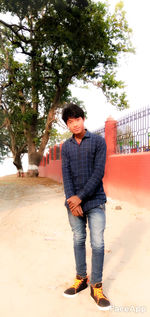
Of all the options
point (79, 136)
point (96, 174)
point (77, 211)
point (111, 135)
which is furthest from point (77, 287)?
point (111, 135)

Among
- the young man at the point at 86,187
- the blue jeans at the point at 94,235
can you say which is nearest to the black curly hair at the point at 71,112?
the young man at the point at 86,187

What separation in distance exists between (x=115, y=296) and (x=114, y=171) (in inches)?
219

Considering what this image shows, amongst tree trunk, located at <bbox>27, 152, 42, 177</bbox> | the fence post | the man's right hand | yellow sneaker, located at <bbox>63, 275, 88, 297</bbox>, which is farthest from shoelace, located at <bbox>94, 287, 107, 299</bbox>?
tree trunk, located at <bbox>27, 152, 42, 177</bbox>

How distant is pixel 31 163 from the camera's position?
63.6ft

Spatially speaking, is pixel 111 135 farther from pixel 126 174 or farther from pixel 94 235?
pixel 94 235

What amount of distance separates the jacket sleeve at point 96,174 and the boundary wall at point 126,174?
163 inches

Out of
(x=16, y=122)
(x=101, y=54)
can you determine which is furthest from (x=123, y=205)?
(x=16, y=122)

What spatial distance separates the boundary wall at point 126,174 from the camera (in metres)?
6.49

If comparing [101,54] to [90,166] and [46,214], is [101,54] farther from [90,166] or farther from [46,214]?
[90,166]

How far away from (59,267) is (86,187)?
150 centimetres

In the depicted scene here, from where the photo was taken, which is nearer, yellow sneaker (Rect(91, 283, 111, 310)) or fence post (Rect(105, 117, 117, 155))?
yellow sneaker (Rect(91, 283, 111, 310))

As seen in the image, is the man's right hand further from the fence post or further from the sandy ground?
the fence post

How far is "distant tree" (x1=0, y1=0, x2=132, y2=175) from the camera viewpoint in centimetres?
1056

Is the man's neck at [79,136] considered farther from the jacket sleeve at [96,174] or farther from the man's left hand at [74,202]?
the man's left hand at [74,202]
